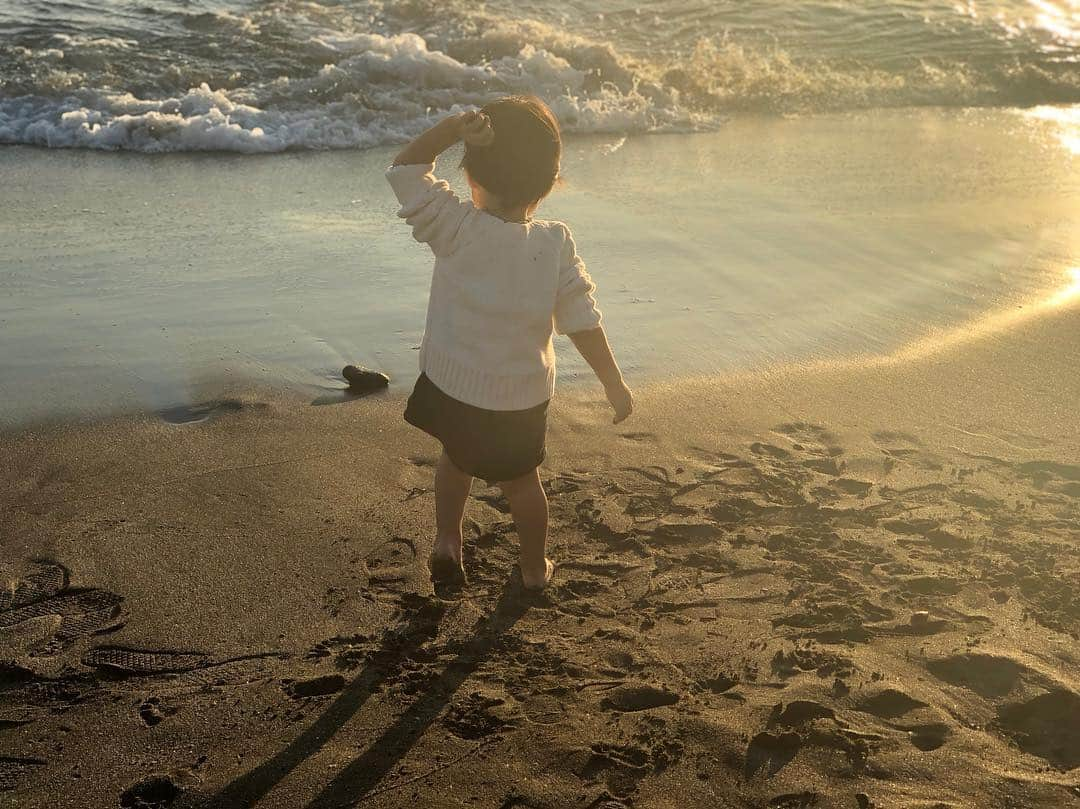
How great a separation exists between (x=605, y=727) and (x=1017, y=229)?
549 centimetres

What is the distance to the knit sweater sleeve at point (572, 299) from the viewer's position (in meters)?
3.07

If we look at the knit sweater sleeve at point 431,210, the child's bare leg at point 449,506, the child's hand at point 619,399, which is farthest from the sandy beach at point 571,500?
the knit sweater sleeve at point 431,210

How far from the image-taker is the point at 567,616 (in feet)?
10.3

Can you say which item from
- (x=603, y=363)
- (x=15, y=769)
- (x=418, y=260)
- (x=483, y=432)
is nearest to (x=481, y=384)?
(x=483, y=432)

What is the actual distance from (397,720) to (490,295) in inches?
42.7

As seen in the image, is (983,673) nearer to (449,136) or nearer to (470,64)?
(449,136)

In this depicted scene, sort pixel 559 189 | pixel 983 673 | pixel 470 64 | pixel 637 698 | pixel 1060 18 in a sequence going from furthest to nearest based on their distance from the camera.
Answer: pixel 1060 18 → pixel 470 64 → pixel 559 189 → pixel 983 673 → pixel 637 698

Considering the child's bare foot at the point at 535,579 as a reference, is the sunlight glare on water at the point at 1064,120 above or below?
above

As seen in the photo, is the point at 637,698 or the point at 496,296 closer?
the point at 637,698

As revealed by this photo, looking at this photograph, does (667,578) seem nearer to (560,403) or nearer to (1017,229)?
(560,403)

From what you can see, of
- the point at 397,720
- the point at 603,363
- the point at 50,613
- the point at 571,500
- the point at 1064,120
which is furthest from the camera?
the point at 1064,120

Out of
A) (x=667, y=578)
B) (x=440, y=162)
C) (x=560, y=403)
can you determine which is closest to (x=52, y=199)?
(x=440, y=162)

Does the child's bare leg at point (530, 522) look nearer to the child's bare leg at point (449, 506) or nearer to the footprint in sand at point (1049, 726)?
the child's bare leg at point (449, 506)

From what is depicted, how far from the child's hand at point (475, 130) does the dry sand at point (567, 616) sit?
1238 millimetres
